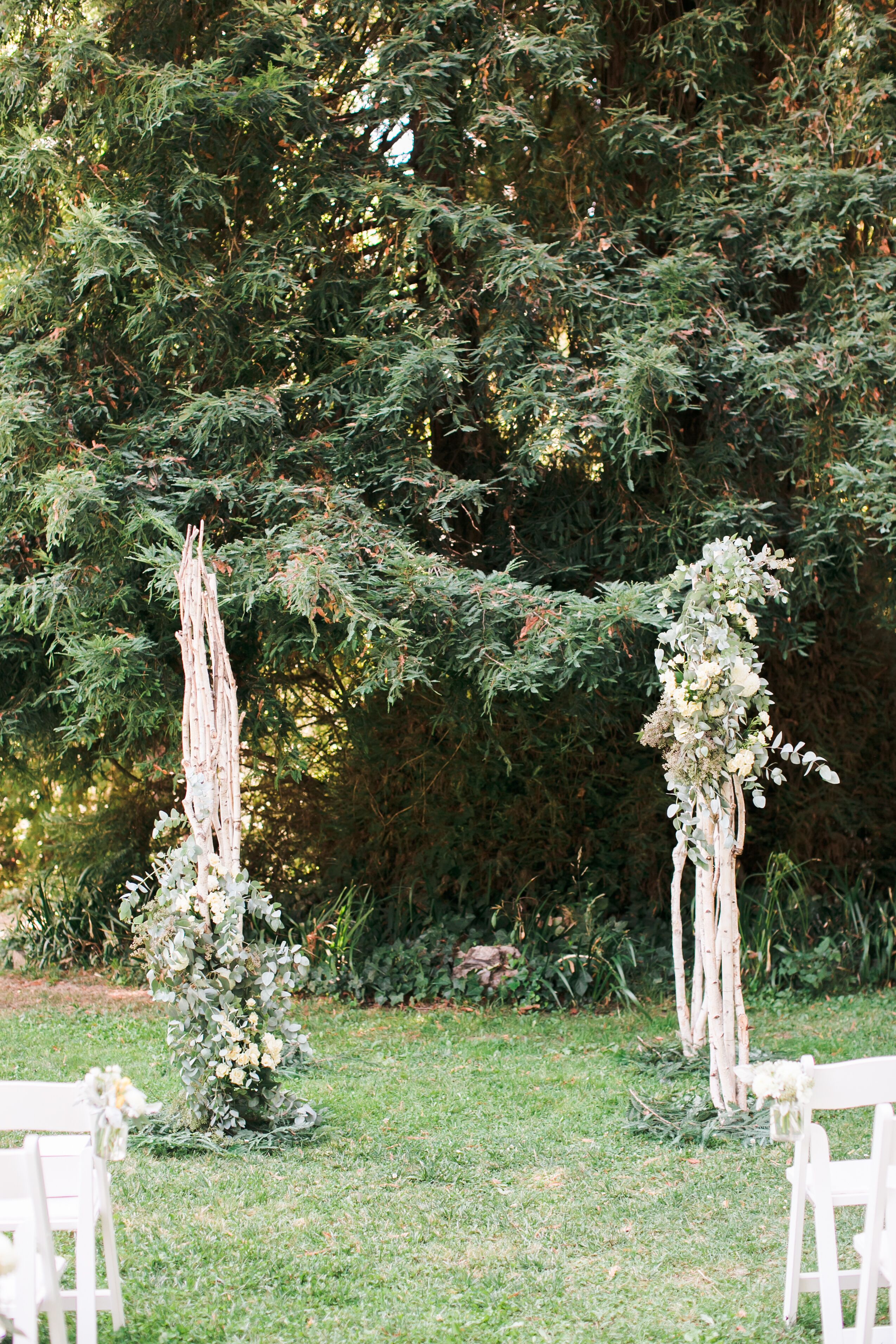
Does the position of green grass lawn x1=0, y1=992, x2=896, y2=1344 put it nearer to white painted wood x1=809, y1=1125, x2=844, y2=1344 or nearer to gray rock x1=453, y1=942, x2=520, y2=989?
white painted wood x1=809, y1=1125, x2=844, y2=1344

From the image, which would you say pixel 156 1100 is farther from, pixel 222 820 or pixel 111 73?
pixel 111 73

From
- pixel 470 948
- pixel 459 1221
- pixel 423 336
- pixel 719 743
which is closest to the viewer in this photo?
pixel 459 1221

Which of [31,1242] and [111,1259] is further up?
[31,1242]

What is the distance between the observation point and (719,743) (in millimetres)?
4168

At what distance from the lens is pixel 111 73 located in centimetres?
562

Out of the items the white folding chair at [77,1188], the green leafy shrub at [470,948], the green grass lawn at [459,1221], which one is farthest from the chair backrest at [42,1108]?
the green leafy shrub at [470,948]

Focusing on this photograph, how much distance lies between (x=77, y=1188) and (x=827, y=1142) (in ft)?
5.39

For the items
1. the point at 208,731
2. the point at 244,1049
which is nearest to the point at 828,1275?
the point at 244,1049

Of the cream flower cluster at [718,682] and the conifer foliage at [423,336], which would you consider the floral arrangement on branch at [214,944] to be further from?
the cream flower cluster at [718,682]

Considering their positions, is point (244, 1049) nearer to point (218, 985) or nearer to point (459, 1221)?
point (218, 985)

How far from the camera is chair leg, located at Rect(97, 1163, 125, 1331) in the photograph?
2625 millimetres

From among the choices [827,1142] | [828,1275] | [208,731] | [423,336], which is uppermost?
[423,336]

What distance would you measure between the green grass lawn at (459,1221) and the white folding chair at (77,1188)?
0.13 m

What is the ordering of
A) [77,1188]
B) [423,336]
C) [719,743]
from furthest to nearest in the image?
[423,336] → [719,743] → [77,1188]
